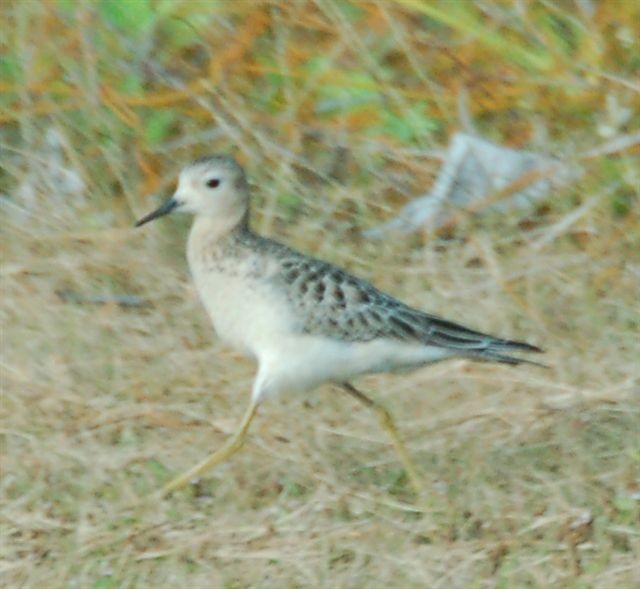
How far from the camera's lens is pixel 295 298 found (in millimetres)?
4637

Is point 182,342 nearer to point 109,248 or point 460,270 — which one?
point 109,248

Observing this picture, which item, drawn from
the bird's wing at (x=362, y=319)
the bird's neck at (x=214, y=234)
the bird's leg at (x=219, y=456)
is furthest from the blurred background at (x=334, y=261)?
the bird's neck at (x=214, y=234)

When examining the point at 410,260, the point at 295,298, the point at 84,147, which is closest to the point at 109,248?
the point at 84,147

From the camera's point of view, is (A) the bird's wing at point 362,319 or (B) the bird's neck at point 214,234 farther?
(B) the bird's neck at point 214,234

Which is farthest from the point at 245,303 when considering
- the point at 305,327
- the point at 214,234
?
the point at 214,234

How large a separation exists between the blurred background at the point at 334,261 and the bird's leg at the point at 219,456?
0.14 feet

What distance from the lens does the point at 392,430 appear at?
4.80 m

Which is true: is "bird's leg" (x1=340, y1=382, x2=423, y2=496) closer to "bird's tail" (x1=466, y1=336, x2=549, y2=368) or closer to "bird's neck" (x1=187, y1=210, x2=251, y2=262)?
"bird's tail" (x1=466, y1=336, x2=549, y2=368)

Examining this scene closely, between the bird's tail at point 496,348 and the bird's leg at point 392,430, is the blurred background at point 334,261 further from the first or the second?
the bird's tail at point 496,348

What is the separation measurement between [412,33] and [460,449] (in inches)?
68.9

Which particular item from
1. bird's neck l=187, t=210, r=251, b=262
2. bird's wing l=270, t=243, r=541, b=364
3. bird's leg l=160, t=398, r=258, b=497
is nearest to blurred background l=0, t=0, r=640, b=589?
bird's leg l=160, t=398, r=258, b=497

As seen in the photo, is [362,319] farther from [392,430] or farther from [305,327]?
[392,430]

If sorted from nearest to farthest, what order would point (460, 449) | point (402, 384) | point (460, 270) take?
point (460, 449)
point (402, 384)
point (460, 270)

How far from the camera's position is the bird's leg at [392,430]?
15.4 feet
